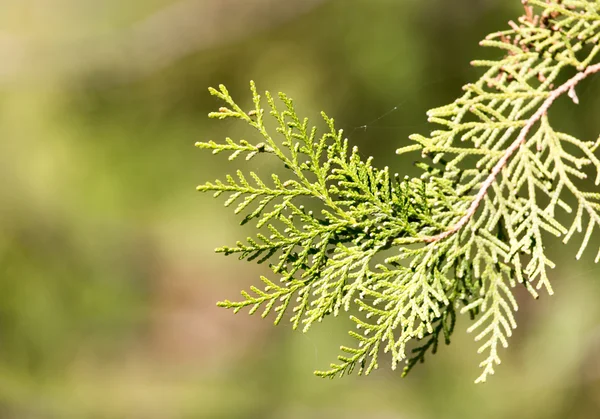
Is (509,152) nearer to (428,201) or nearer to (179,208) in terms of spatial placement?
(428,201)

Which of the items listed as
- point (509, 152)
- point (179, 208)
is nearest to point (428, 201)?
point (509, 152)

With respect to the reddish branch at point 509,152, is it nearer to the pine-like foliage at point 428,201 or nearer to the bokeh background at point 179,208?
the pine-like foliage at point 428,201

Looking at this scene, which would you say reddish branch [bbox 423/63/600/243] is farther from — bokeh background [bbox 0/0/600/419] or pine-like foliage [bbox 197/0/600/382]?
bokeh background [bbox 0/0/600/419]

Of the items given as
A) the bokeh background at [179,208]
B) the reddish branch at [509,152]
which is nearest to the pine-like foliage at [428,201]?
the reddish branch at [509,152]

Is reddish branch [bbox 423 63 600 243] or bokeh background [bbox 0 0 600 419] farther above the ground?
bokeh background [bbox 0 0 600 419]

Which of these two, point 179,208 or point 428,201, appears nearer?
point 428,201

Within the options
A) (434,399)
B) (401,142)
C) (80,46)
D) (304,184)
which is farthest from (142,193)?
(304,184)

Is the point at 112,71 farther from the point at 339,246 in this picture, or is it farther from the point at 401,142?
the point at 339,246

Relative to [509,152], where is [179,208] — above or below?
above

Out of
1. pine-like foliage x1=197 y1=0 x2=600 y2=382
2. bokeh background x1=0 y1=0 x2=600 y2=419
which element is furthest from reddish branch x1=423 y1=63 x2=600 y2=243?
bokeh background x1=0 y1=0 x2=600 y2=419
